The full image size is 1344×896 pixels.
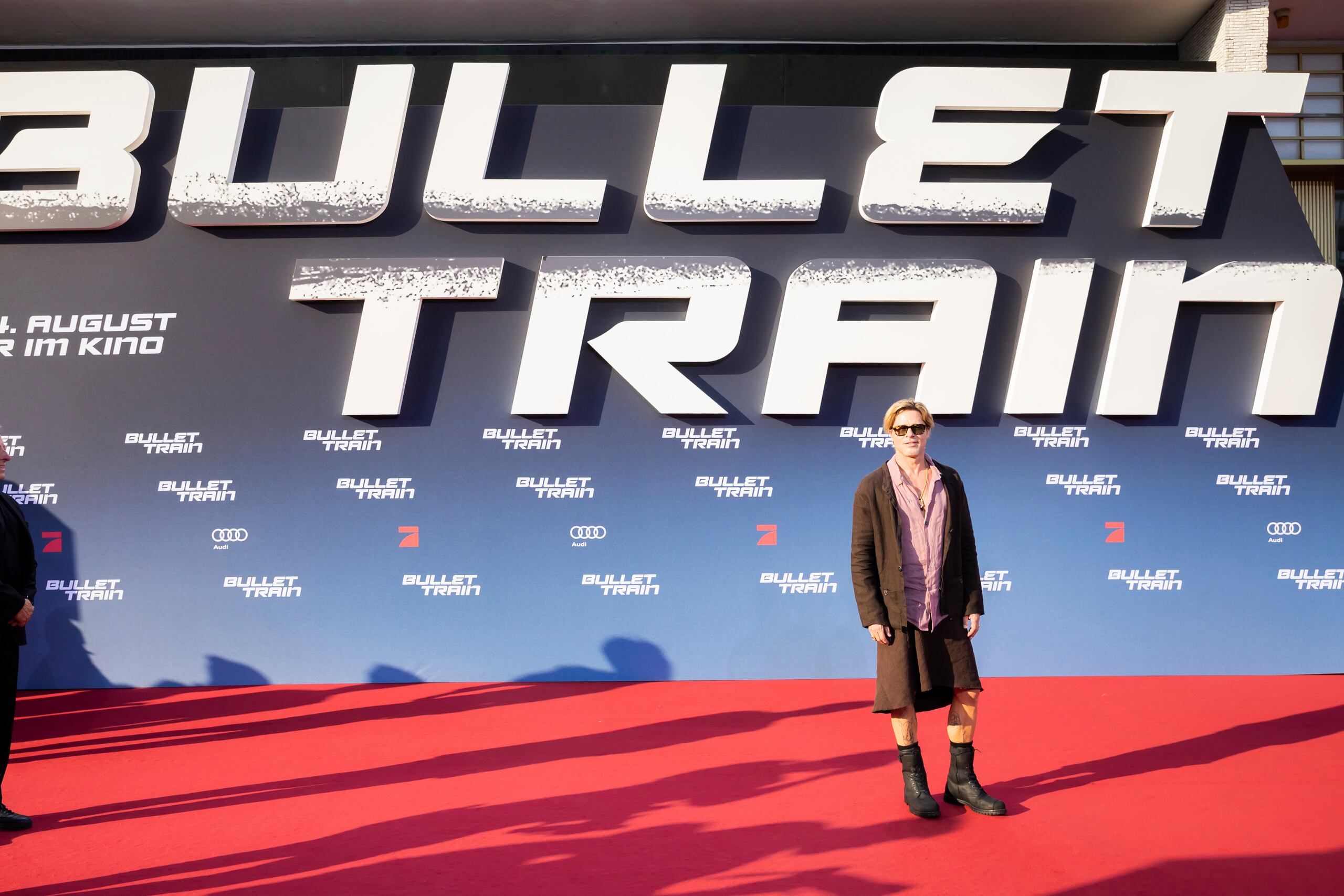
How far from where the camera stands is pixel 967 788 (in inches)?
118

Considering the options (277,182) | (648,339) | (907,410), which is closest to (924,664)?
(907,410)

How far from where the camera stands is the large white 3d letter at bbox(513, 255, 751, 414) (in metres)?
4.95

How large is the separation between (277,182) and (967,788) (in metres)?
4.64

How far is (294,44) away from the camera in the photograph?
571 centimetres

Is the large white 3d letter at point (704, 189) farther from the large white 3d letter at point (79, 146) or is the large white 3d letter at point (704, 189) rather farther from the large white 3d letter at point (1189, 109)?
the large white 3d letter at point (79, 146)

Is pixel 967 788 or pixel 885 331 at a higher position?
pixel 885 331

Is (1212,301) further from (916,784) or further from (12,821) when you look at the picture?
(12,821)

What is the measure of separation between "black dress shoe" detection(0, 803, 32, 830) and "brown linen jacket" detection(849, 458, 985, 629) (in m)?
2.95

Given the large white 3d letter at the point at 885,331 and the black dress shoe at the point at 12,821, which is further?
the large white 3d letter at the point at 885,331

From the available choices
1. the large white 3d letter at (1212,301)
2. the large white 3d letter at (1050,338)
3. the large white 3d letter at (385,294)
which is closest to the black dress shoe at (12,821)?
the large white 3d letter at (385,294)

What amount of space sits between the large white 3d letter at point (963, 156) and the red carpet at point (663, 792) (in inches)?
103

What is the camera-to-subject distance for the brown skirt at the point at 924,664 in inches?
114

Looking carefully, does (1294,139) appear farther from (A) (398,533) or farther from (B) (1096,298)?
(A) (398,533)

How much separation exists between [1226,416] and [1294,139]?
3.04 meters
